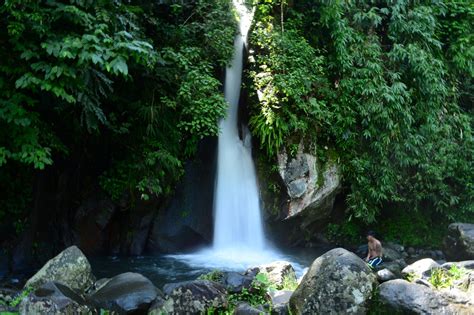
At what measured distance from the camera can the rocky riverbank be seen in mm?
5035

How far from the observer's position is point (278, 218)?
10.8m

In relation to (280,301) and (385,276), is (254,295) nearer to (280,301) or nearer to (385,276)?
(280,301)

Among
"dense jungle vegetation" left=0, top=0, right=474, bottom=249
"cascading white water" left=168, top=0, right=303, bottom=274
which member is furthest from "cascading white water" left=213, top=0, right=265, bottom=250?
→ "dense jungle vegetation" left=0, top=0, right=474, bottom=249

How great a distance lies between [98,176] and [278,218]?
163 inches

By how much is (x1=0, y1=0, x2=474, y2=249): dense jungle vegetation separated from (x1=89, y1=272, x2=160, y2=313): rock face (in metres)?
2.41

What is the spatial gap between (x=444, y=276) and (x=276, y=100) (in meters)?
5.21

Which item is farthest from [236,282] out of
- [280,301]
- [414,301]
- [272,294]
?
[414,301]

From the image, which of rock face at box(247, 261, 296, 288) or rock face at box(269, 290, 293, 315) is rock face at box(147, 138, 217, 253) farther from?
rock face at box(269, 290, 293, 315)

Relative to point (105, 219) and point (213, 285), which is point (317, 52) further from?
point (213, 285)

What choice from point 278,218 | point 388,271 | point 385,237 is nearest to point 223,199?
point 278,218

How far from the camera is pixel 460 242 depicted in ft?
36.6

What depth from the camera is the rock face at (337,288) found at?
198 inches

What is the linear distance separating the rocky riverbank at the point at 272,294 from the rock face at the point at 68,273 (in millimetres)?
13

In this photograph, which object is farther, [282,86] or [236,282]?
[282,86]
